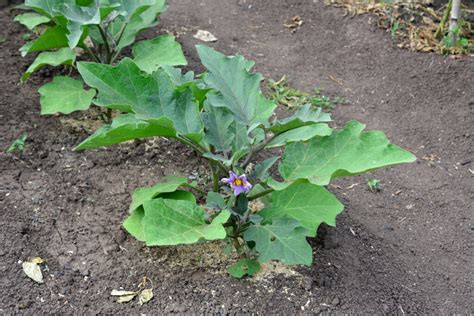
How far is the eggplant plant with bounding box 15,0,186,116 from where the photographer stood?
10.4 ft

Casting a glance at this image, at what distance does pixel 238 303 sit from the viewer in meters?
2.47

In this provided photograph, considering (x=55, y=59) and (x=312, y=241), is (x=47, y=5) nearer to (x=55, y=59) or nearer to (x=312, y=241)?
(x=55, y=59)

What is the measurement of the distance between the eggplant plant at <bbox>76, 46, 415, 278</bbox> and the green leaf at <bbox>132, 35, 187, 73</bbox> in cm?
70

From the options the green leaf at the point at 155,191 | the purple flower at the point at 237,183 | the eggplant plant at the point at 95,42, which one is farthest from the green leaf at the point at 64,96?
the purple flower at the point at 237,183

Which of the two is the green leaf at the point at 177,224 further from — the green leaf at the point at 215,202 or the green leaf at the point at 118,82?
the green leaf at the point at 118,82

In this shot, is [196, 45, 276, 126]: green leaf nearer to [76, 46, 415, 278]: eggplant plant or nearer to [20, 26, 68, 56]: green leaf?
[76, 46, 415, 278]: eggplant plant

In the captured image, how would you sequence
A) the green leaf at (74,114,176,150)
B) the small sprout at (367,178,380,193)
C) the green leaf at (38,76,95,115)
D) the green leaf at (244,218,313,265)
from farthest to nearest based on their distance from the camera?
1. the small sprout at (367,178,380,193)
2. the green leaf at (38,76,95,115)
3. the green leaf at (244,218,313,265)
4. the green leaf at (74,114,176,150)

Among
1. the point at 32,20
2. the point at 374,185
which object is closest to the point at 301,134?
the point at 374,185

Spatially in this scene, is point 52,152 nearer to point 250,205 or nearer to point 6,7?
point 250,205

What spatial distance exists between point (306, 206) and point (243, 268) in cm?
37

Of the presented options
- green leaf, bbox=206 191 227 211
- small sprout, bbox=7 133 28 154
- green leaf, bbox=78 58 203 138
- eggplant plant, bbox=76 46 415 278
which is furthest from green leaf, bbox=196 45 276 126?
small sprout, bbox=7 133 28 154

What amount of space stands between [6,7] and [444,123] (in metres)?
3.23

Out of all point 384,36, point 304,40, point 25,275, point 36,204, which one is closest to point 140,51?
point 36,204

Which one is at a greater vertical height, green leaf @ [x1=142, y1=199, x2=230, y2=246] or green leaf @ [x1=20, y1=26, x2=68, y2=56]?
green leaf @ [x1=20, y1=26, x2=68, y2=56]
